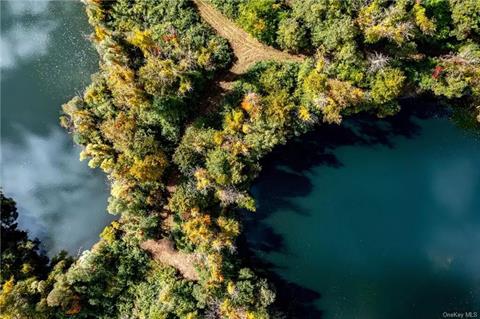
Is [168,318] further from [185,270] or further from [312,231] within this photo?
[312,231]

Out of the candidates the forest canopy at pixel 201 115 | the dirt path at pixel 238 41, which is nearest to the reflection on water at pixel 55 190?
the forest canopy at pixel 201 115

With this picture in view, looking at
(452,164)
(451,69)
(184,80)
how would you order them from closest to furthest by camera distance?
(184,80), (451,69), (452,164)

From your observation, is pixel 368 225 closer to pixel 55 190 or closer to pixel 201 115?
pixel 201 115

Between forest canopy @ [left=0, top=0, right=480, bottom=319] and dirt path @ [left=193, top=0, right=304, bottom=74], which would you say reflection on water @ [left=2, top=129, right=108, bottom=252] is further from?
dirt path @ [left=193, top=0, right=304, bottom=74]

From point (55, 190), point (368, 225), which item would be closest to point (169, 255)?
point (55, 190)

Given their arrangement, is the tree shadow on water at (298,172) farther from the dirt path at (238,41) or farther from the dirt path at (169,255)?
the dirt path at (238,41)

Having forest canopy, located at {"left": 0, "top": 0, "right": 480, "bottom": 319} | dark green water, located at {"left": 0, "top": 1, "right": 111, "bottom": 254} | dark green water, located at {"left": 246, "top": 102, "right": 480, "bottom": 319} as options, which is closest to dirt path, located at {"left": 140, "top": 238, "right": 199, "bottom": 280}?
forest canopy, located at {"left": 0, "top": 0, "right": 480, "bottom": 319}

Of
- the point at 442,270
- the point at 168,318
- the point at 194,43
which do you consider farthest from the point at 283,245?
the point at 194,43
